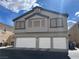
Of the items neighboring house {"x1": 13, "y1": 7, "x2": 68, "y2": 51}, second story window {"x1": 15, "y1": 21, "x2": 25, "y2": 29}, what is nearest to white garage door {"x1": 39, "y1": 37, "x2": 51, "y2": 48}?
neighboring house {"x1": 13, "y1": 7, "x2": 68, "y2": 51}

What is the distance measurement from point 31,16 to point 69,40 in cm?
160

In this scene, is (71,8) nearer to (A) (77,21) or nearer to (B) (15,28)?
(A) (77,21)

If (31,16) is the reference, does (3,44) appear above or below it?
below

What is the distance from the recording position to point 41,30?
19.8ft

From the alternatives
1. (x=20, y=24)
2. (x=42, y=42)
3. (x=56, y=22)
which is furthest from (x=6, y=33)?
(x=56, y=22)

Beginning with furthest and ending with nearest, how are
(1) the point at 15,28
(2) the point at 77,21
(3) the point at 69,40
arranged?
(1) the point at 15,28 → (3) the point at 69,40 → (2) the point at 77,21

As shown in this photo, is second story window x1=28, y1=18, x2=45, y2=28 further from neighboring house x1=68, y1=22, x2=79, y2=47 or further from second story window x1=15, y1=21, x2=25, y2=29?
neighboring house x1=68, y1=22, x2=79, y2=47

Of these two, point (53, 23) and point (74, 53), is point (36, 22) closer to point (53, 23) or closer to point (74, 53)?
point (53, 23)

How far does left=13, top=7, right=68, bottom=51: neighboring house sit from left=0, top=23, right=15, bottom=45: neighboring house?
21 centimetres

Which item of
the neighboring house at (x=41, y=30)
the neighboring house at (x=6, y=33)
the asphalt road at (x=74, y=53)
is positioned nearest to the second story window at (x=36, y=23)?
the neighboring house at (x=41, y=30)

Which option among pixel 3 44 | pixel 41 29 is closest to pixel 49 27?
pixel 41 29

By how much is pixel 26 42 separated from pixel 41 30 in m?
→ 0.74

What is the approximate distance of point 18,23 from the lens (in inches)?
240

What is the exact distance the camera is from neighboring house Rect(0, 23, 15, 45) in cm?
589
